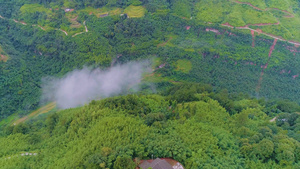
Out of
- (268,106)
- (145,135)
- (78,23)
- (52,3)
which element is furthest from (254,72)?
(52,3)

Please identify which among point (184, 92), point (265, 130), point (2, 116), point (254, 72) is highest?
point (265, 130)

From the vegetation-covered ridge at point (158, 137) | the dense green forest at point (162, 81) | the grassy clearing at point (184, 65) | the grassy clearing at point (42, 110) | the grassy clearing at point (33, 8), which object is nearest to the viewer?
the vegetation-covered ridge at point (158, 137)

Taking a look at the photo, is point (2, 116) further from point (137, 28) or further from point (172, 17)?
point (172, 17)

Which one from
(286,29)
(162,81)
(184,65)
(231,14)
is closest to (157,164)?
(162,81)

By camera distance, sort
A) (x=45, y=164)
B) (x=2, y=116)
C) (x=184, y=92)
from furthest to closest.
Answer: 1. (x=2, y=116)
2. (x=184, y=92)
3. (x=45, y=164)

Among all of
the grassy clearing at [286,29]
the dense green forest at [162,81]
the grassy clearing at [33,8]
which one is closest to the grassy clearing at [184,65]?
the dense green forest at [162,81]

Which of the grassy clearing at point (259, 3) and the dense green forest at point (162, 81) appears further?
the grassy clearing at point (259, 3)

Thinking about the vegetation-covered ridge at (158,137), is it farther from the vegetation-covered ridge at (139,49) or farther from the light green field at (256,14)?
the light green field at (256,14)
